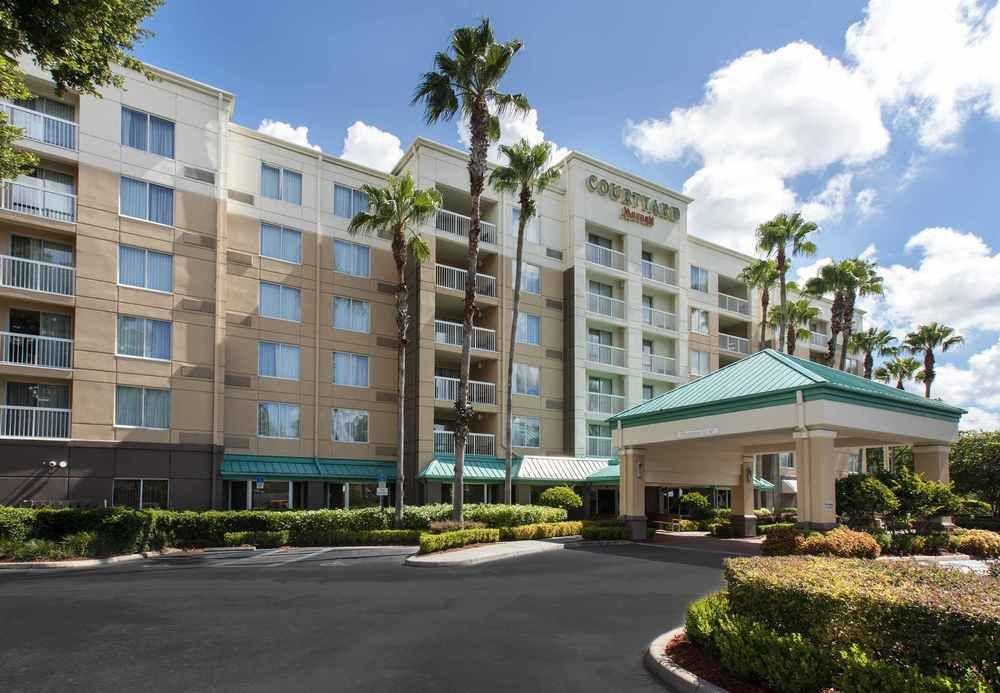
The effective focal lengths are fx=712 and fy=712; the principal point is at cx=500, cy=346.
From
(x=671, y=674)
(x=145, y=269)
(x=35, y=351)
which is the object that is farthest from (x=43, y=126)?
(x=671, y=674)

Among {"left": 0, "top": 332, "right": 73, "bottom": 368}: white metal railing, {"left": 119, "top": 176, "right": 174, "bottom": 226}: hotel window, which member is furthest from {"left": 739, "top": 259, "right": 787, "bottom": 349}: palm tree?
{"left": 0, "top": 332, "right": 73, "bottom": 368}: white metal railing

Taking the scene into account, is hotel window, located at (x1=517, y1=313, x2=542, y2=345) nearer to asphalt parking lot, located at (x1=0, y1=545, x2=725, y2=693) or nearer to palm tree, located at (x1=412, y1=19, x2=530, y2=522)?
palm tree, located at (x1=412, y1=19, x2=530, y2=522)

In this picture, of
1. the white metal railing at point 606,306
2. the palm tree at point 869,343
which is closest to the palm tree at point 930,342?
the palm tree at point 869,343

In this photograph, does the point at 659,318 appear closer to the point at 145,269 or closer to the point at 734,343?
the point at 734,343

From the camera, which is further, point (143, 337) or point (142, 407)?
point (143, 337)

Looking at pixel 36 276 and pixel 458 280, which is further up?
pixel 458 280

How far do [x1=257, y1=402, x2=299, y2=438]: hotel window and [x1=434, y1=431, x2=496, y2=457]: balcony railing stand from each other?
6.54 m

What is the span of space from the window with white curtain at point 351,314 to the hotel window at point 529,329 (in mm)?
8037

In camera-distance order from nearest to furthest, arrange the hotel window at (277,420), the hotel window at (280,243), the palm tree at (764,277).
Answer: the hotel window at (277,420) < the hotel window at (280,243) < the palm tree at (764,277)

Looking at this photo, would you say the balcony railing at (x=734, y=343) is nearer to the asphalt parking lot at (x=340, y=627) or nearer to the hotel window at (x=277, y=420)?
the hotel window at (x=277, y=420)

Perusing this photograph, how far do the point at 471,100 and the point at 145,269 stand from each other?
1466 centimetres

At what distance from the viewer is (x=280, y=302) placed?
106 ft

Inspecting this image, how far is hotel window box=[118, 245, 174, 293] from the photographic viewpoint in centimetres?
2812

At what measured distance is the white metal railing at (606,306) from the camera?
3991cm
